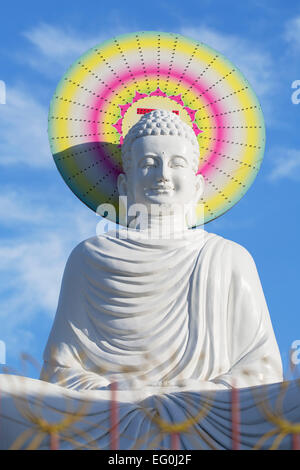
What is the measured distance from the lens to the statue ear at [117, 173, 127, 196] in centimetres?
980

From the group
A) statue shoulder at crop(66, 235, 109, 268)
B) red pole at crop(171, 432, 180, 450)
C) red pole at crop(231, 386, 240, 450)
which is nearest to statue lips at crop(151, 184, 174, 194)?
statue shoulder at crop(66, 235, 109, 268)

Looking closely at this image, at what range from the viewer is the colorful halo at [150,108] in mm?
10039

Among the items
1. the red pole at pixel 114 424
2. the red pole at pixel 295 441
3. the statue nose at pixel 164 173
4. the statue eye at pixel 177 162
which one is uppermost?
the statue eye at pixel 177 162

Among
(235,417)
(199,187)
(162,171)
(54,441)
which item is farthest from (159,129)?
(54,441)

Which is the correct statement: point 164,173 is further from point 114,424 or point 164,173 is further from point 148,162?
point 114,424

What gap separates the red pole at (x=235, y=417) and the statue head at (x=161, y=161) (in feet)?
8.13

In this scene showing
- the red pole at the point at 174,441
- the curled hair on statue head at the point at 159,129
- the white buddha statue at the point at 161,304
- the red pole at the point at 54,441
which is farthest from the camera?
the curled hair on statue head at the point at 159,129

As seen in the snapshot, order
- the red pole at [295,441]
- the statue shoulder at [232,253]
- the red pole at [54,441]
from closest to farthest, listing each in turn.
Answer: the red pole at [295,441]
the red pole at [54,441]
the statue shoulder at [232,253]

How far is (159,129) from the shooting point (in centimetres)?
953

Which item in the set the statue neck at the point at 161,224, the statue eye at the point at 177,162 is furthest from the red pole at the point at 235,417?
the statue eye at the point at 177,162

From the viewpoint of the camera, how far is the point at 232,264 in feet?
29.5

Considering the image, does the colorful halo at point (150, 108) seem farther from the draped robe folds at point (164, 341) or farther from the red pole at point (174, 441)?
the red pole at point (174, 441)

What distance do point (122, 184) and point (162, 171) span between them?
0.57 meters
